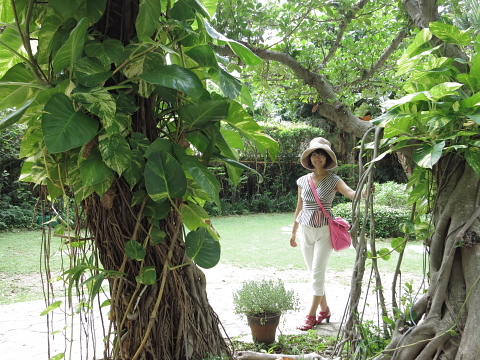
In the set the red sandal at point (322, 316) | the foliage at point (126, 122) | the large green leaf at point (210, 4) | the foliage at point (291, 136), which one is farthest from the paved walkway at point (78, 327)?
the foliage at point (291, 136)

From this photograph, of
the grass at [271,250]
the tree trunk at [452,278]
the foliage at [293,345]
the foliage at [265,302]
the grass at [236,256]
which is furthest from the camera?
the grass at [271,250]

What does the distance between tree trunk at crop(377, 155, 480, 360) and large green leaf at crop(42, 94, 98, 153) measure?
121 cm

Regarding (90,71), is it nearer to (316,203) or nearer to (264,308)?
(264,308)

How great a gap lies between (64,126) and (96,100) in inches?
4.1

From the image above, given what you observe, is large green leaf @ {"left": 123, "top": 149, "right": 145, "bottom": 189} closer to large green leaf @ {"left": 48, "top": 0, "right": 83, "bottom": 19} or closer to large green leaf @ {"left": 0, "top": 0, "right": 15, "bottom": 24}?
large green leaf @ {"left": 48, "top": 0, "right": 83, "bottom": 19}

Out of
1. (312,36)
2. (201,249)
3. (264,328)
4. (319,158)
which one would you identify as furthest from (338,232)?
(201,249)

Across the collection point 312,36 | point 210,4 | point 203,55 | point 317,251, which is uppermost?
point 312,36

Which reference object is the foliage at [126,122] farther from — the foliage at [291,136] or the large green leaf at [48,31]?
the foliage at [291,136]

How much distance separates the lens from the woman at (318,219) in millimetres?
3188

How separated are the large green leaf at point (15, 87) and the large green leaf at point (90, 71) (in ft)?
0.55

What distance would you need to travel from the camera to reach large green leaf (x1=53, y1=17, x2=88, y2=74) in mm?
1001

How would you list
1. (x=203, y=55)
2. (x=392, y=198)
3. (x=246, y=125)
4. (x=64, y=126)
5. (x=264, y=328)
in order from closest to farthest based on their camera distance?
(x=64, y=126) → (x=203, y=55) → (x=246, y=125) → (x=264, y=328) → (x=392, y=198)

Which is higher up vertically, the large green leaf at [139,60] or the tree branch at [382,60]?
the tree branch at [382,60]

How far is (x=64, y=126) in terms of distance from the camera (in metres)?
1.01
